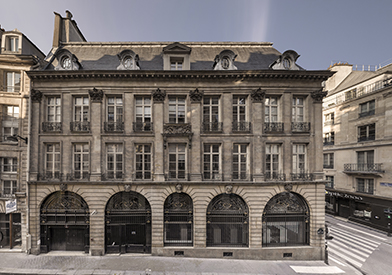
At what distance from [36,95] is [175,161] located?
39.3 feet

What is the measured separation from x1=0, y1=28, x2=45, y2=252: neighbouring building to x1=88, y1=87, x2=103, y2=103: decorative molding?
512cm

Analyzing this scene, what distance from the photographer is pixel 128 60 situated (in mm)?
14727

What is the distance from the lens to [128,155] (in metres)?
14.2

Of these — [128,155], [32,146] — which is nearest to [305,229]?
[128,155]

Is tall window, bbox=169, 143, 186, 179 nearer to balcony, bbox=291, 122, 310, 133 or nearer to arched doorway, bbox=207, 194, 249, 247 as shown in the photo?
arched doorway, bbox=207, 194, 249, 247

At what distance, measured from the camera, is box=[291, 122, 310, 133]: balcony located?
47.8ft

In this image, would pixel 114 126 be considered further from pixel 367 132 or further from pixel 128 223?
pixel 367 132

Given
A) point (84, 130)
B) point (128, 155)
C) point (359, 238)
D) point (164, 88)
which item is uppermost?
point (164, 88)

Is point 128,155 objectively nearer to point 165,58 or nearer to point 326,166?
point 165,58

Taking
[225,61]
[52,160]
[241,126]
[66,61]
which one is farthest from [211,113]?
[52,160]

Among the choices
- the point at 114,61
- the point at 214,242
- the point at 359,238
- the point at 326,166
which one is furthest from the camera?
the point at 326,166

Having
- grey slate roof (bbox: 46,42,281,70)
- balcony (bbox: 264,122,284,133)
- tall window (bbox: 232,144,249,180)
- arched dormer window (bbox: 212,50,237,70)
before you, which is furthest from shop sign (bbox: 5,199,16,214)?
balcony (bbox: 264,122,284,133)

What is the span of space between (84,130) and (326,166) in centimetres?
3186

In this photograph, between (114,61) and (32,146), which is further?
(114,61)
